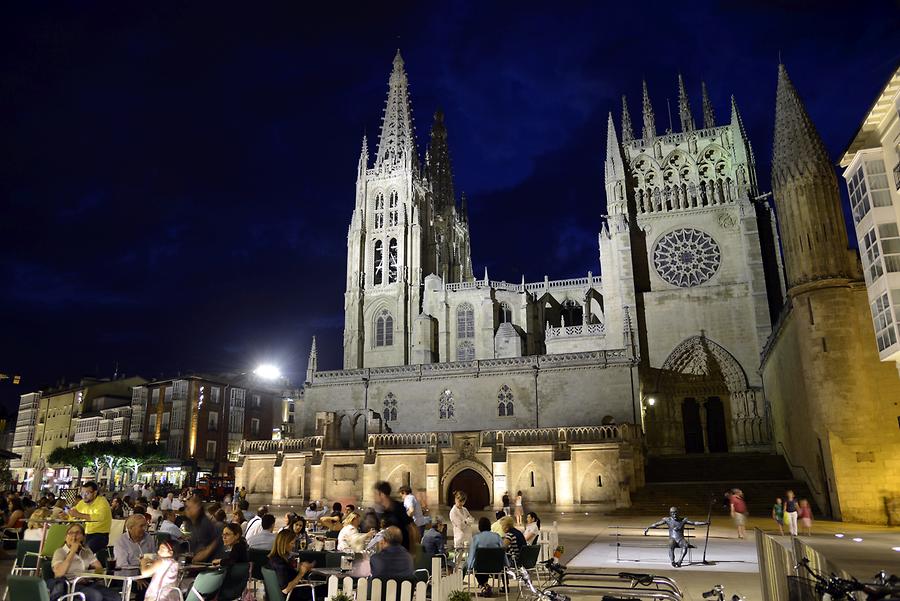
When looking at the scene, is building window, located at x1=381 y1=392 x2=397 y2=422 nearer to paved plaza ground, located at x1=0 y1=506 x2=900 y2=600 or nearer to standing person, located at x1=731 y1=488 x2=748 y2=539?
paved plaza ground, located at x1=0 y1=506 x2=900 y2=600

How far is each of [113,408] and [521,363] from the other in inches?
1714

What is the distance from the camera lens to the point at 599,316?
44469 mm

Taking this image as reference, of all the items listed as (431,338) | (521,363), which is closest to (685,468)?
(521,363)

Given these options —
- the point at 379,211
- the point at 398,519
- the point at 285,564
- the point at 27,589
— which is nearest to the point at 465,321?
the point at 379,211

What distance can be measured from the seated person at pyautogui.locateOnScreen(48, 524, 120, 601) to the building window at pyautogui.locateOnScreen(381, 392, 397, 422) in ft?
105

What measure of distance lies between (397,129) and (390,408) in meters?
27.0

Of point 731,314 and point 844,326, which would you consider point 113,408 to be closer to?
point 731,314

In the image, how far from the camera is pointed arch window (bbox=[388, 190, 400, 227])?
173ft

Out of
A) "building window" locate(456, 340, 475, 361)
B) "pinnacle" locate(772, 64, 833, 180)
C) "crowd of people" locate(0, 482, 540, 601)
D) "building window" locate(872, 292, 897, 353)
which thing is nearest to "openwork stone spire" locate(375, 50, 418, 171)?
"building window" locate(456, 340, 475, 361)

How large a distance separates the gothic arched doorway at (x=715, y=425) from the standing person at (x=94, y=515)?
34.0 metres

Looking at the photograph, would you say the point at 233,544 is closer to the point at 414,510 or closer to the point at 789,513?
the point at 414,510

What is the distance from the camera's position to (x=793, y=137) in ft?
72.9

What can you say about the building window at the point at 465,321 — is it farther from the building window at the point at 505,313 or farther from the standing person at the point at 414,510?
the standing person at the point at 414,510

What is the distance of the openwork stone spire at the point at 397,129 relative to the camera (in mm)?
54688
